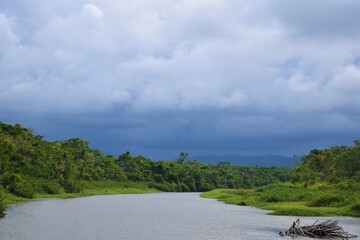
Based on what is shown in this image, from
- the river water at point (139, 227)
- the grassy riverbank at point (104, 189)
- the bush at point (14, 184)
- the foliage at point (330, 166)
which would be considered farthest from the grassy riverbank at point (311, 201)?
the bush at point (14, 184)

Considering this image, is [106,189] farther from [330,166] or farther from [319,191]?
[319,191]

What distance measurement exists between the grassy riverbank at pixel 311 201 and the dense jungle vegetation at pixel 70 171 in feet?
128

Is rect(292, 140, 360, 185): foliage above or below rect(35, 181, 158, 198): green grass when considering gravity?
above

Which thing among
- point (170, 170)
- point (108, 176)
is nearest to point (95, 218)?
point (108, 176)

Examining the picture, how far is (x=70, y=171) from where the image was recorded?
379 ft

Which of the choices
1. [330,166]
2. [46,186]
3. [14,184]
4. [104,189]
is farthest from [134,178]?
[14,184]

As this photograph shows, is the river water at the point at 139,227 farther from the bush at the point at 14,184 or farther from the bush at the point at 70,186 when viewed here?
the bush at the point at 70,186

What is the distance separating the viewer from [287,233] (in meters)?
43.0

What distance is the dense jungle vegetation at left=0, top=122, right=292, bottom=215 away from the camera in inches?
3519

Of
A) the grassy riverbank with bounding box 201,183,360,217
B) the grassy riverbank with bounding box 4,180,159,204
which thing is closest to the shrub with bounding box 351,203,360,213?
the grassy riverbank with bounding box 201,183,360,217

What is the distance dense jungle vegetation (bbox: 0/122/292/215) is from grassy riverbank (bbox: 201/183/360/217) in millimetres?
38895

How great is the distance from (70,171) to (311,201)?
62.4 m

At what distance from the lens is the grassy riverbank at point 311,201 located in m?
64.9

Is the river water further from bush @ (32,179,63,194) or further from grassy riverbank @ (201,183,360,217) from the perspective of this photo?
bush @ (32,179,63,194)
